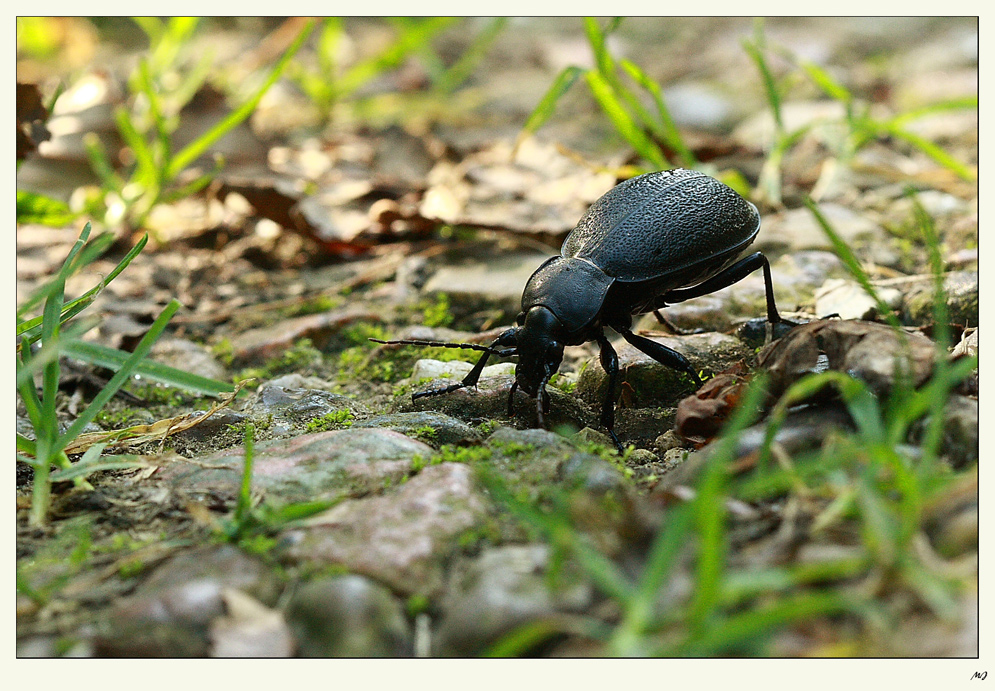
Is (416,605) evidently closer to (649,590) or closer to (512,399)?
(649,590)

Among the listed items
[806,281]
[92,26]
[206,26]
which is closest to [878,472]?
[806,281]

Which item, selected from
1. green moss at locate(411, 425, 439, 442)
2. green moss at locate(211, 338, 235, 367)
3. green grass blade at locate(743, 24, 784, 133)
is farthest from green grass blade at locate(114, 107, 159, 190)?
green grass blade at locate(743, 24, 784, 133)

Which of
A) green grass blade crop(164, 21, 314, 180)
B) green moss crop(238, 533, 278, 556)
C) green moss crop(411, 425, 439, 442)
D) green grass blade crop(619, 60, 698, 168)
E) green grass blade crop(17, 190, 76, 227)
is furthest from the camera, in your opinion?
green grass blade crop(164, 21, 314, 180)

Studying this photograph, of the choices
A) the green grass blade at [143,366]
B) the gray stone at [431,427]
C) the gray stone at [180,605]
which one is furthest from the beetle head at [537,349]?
the gray stone at [180,605]

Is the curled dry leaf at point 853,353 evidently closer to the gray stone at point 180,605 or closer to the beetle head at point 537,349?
the beetle head at point 537,349

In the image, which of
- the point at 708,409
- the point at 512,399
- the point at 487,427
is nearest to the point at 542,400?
the point at 512,399

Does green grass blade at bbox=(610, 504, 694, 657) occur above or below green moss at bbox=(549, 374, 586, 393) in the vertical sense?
below

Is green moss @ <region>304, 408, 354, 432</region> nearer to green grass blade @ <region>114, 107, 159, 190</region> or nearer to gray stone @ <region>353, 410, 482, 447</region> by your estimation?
gray stone @ <region>353, 410, 482, 447</region>

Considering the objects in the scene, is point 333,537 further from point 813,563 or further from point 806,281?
point 806,281
